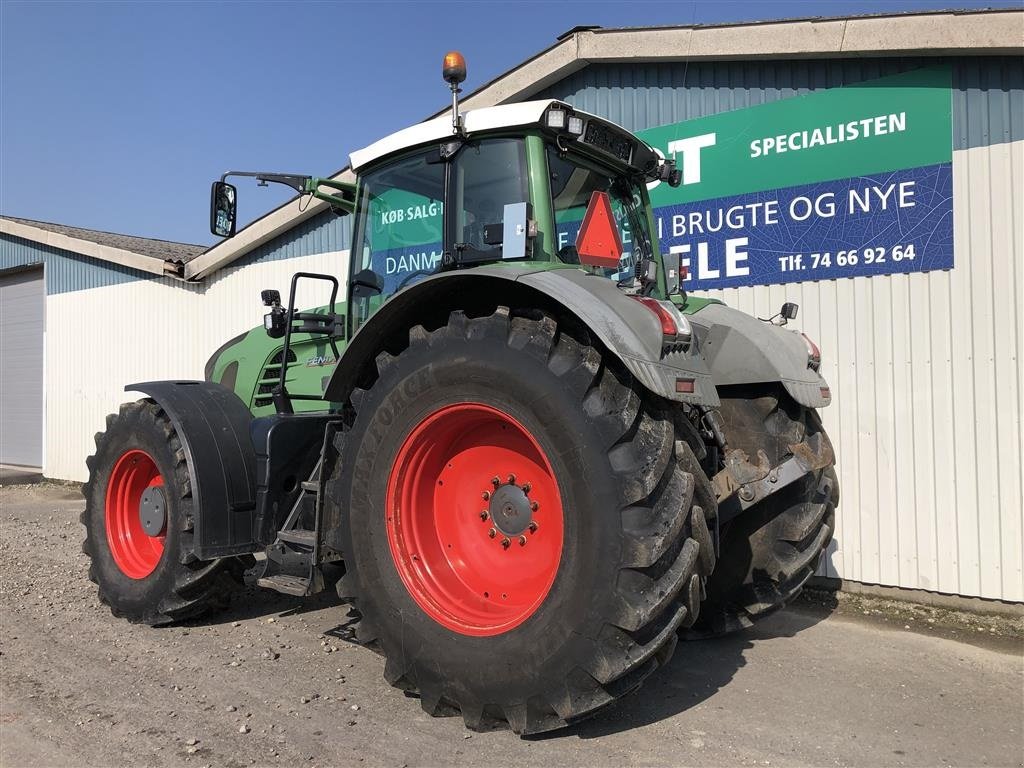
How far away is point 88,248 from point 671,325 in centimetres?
1180

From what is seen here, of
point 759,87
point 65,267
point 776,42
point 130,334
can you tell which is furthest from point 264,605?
point 65,267

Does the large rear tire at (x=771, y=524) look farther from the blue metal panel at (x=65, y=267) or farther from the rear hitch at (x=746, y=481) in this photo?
the blue metal panel at (x=65, y=267)

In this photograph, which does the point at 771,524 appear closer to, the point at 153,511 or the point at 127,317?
the point at 153,511

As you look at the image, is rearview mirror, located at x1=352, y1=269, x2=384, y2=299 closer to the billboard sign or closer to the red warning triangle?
the red warning triangle

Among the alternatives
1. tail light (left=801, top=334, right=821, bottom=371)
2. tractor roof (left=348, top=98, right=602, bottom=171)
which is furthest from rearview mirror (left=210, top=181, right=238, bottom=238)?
tail light (left=801, top=334, right=821, bottom=371)

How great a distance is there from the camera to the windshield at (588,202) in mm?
3617

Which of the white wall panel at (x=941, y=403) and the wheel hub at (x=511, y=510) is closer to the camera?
the wheel hub at (x=511, y=510)

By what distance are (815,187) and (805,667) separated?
3444 millimetres

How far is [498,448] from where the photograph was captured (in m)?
3.31

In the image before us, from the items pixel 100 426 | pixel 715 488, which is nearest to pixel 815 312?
pixel 715 488

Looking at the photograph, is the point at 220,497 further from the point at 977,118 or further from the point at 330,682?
the point at 977,118

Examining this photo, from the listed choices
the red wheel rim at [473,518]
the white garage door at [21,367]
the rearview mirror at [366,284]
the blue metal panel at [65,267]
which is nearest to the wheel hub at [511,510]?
the red wheel rim at [473,518]

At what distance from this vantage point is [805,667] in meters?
4.03

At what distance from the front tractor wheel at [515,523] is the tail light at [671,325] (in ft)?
0.76
